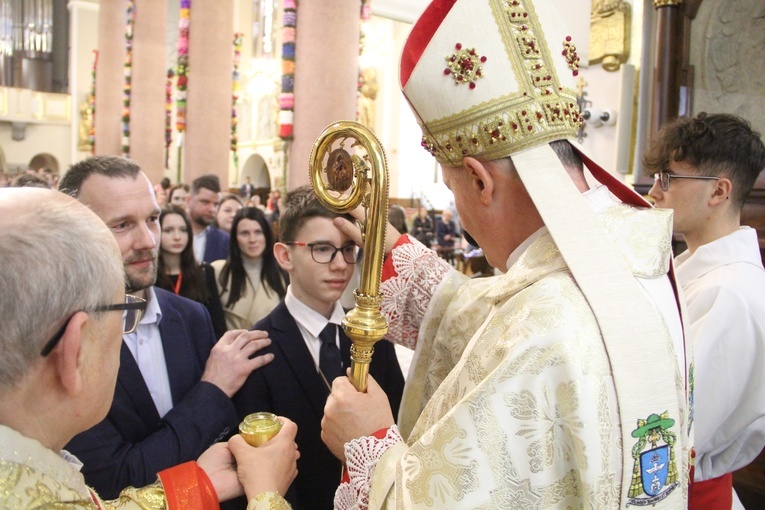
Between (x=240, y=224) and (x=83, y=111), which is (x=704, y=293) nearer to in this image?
(x=240, y=224)

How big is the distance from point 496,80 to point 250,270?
280 centimetres

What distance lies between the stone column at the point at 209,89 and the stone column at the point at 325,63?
327cm

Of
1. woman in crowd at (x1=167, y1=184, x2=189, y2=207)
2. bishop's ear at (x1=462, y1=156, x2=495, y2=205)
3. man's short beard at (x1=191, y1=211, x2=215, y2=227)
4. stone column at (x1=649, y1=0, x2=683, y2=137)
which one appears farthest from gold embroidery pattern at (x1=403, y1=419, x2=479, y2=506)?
woman in crowd at (x1=167, y1=184, x2=189, y2=207)

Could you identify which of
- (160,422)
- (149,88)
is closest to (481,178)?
(160,422)

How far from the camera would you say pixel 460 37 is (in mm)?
1291

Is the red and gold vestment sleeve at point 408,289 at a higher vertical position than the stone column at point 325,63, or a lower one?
lower

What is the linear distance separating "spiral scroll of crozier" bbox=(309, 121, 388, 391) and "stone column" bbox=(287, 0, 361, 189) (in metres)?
4.11

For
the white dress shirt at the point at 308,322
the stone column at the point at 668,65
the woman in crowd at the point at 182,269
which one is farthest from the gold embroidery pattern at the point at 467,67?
the stone column at the point at 668,65

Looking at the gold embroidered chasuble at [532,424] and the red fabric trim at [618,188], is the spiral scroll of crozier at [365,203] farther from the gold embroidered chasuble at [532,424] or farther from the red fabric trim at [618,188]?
the red fabric trim at [618,188]

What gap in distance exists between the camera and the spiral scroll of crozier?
1321 millimetres

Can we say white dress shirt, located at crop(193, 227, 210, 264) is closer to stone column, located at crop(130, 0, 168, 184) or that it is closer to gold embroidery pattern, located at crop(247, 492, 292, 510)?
gold embroidery pattern, located at crop(247, 492, 292, 510)

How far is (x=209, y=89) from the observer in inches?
335

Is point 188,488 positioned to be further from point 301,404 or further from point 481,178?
point 481,178

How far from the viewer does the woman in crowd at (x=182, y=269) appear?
3.43 meters
